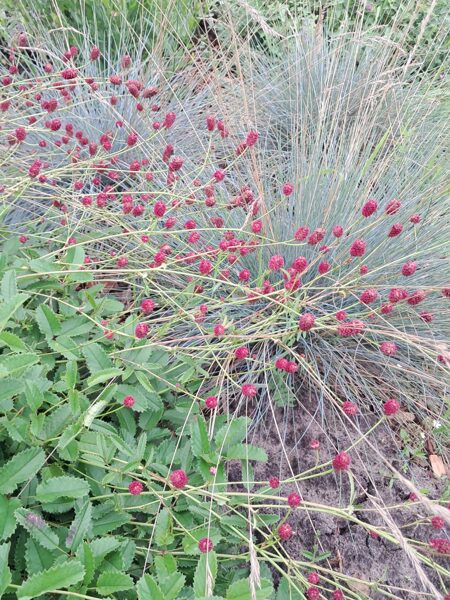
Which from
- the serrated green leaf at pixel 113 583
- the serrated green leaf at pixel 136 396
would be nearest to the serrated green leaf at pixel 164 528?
the serrated green leaf at pixel 113 583

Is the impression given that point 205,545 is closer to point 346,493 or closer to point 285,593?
point 285,593

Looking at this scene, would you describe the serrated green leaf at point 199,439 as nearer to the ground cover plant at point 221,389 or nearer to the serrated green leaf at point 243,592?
the ground cover plant at point 221,389

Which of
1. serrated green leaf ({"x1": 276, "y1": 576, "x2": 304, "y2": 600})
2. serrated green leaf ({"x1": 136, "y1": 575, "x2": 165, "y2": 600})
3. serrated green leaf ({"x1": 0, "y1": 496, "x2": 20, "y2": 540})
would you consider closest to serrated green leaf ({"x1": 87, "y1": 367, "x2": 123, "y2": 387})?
serrated green leaf ({"x1": 0, "y1": 496, "x2": 20, "y2": 540})

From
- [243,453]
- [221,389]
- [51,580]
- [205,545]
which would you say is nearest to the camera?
[51,580]

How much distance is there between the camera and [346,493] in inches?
52.6

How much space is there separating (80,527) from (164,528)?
157 millimetres

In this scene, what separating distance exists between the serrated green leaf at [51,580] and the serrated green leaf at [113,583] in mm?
105

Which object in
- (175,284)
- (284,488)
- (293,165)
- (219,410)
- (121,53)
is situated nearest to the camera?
(284,488)

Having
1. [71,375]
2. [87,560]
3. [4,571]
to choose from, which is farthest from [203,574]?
[71,375]

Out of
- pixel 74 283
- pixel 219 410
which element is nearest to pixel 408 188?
pixel 219 410

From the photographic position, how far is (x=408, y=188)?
70.2 inches

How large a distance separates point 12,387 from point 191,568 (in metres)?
0.48

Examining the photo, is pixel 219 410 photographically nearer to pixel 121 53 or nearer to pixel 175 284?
pixel 175 284

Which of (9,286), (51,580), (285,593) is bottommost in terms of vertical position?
(285,593)
